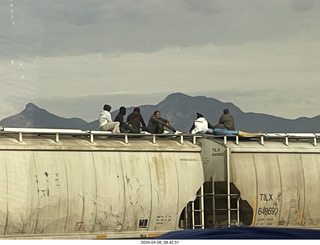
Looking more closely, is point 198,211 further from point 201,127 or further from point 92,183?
point 92,183

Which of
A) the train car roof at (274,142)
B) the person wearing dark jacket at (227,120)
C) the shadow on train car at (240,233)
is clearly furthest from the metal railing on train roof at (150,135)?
the shadow on train car at (240,233)

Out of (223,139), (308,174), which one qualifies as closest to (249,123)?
(223,139)

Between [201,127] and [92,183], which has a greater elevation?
[201,127]

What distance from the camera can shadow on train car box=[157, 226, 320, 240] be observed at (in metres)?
2.29

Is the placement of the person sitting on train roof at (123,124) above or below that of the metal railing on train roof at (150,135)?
above

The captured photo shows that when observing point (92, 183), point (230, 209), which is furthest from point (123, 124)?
point (230, 209)

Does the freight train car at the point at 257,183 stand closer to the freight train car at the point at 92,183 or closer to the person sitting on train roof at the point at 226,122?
the person sitting on train roof at the point at 226,122

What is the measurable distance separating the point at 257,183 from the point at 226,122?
153 centimetres

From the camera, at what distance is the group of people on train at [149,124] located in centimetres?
1350

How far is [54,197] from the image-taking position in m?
12.7

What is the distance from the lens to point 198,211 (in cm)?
1508

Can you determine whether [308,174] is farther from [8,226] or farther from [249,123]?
[8,226]

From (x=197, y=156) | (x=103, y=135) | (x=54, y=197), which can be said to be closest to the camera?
(x=54, y=197)

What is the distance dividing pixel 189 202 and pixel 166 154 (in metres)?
1.08
